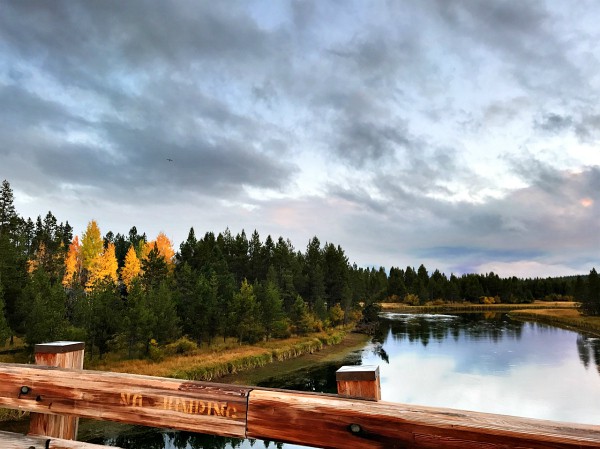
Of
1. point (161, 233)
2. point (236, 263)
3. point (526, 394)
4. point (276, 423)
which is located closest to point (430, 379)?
point (526, 394)

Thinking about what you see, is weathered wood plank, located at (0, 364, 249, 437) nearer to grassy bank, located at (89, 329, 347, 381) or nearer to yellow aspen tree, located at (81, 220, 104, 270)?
grassy bank, located at (89, 329, 347, 381)

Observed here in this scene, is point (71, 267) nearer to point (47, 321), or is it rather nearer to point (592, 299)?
point (47, 321)

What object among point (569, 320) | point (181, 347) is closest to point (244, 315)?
point (181, 347)

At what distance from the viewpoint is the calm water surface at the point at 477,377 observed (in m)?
24.1

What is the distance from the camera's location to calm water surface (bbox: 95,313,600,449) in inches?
950

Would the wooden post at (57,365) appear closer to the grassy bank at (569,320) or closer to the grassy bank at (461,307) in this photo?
the grassy bank at (569,320)

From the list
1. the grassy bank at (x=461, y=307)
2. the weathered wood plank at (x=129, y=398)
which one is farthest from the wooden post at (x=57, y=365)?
the grassy bank at (x=461, y=307)

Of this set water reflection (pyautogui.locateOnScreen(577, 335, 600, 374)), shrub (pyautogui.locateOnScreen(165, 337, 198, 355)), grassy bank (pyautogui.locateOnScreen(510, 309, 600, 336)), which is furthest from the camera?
grassy bank (pyautogui.locateOnScreen(510, 309, 600, 336))

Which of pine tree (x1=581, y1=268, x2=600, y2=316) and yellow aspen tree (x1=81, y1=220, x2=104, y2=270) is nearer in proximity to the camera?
yellow aspen tree (x1=81, y1=220, x2=104, y2=270)

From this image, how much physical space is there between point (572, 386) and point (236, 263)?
63.2 m

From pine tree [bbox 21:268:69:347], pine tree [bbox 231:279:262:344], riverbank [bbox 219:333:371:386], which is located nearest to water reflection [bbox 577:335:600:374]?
riverbank [bbox 219:333:371:386]

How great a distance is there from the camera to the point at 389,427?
8.61 feet

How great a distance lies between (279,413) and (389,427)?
736 millimetres

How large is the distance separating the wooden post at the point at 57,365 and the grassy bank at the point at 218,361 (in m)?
30.2
